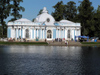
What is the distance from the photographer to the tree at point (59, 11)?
9859cm

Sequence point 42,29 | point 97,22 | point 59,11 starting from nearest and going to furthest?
1. point 42,29
2. point 97,22
3. point 59,11

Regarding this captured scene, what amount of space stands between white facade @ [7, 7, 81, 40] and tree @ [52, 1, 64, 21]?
21.7 m

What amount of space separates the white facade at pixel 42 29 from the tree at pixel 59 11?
854 inches

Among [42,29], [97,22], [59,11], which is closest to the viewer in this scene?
[42,29]

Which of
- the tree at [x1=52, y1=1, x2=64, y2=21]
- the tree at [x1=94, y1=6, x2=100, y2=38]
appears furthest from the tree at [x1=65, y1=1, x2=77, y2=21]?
the tree at [x1=94, y1=6, x2=100, y2=38]

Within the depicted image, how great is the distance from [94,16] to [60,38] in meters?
16.9

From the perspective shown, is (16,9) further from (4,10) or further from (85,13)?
(85,13)

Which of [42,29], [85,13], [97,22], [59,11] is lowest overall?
[42,29]

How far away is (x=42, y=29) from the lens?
248 feet

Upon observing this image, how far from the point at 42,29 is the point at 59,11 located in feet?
88.0

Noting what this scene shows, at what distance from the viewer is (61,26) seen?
76125 millimetres

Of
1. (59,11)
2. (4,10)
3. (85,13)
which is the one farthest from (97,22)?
(4,10)

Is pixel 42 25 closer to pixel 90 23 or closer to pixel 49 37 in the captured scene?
pixel 49 37

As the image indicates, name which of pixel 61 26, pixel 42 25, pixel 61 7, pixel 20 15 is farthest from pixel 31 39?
pixel 61 7
